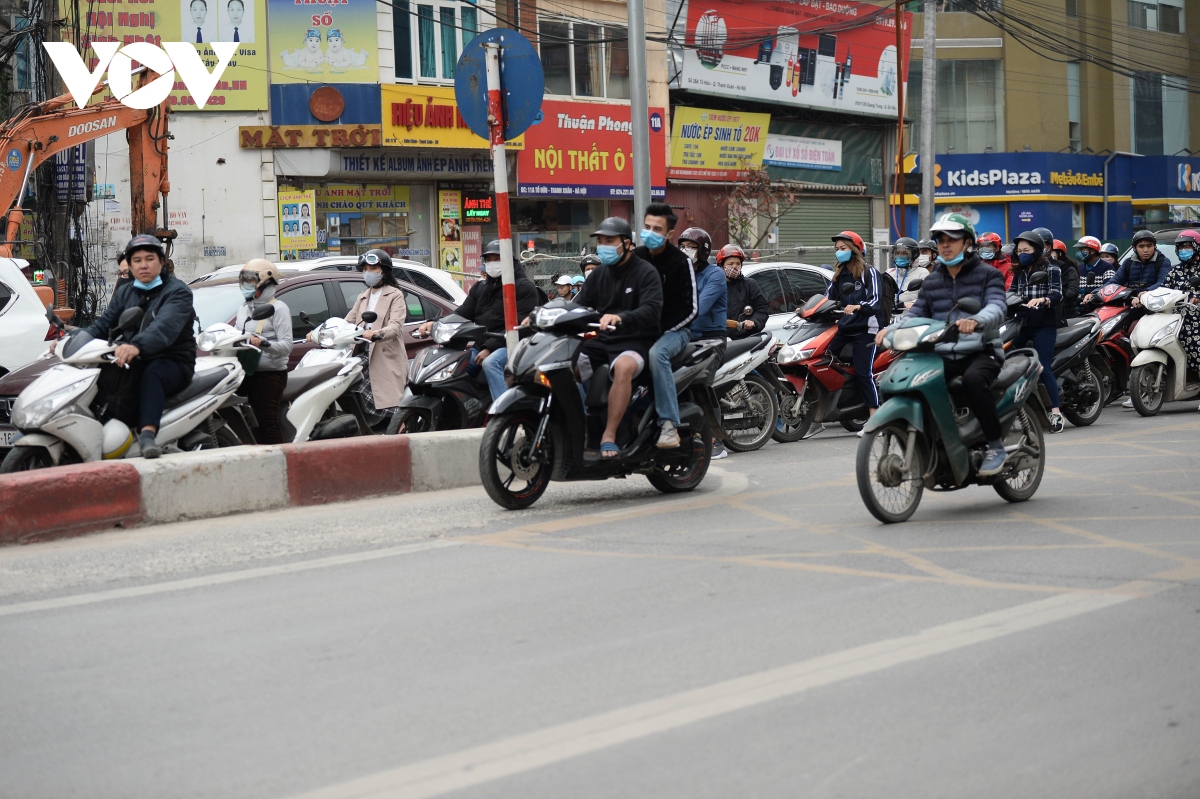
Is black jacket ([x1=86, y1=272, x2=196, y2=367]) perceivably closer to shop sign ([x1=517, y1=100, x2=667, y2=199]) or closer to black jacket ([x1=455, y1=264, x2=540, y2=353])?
black jacket ([x1=455, y1=264, x2=540, y2=353])

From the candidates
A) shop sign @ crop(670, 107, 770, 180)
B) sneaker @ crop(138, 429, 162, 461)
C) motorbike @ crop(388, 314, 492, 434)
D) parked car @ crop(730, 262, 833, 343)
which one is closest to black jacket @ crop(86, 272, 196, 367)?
sneaker @ crop(138, 429, 162, 461)

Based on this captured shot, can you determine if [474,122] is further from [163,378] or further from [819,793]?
[819,793]

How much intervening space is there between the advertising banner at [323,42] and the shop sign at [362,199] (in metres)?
1.92

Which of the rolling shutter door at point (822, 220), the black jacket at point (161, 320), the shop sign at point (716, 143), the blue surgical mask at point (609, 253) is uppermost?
the shop sign at point (716, 143)

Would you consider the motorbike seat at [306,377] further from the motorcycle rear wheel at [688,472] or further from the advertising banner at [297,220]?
the advertising banner at [297,220]

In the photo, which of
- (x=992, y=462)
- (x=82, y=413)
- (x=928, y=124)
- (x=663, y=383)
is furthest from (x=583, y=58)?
(x=992, y=462)

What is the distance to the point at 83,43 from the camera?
23.0m

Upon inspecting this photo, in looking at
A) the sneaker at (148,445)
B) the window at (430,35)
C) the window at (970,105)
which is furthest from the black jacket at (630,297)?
the window at (970,105)

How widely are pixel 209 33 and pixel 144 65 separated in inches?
252

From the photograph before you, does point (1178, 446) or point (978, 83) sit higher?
point (978, 83)

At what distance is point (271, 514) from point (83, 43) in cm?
1700

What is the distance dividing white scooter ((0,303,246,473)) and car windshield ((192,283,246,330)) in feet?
8.41

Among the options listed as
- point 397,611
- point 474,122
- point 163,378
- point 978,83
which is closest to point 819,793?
point 397,611

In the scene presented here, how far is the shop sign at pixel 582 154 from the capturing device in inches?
1065
